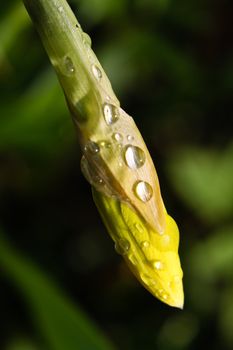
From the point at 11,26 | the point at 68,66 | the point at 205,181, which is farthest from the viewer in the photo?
the point at 205,181

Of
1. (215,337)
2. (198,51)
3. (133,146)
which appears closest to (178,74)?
(198,51)

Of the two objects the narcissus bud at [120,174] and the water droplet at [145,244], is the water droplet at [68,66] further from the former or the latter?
the water droplet at [145,244]

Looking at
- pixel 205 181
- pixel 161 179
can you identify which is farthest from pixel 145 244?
pixel 161 179

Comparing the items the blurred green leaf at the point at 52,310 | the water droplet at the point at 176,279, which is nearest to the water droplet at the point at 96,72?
the water droplet at the point at 176,279

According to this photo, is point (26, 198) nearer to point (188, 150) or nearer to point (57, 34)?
point (188, 150)

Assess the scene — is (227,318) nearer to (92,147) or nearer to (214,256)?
(214,256)

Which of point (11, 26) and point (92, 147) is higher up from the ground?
point (92, 147)
